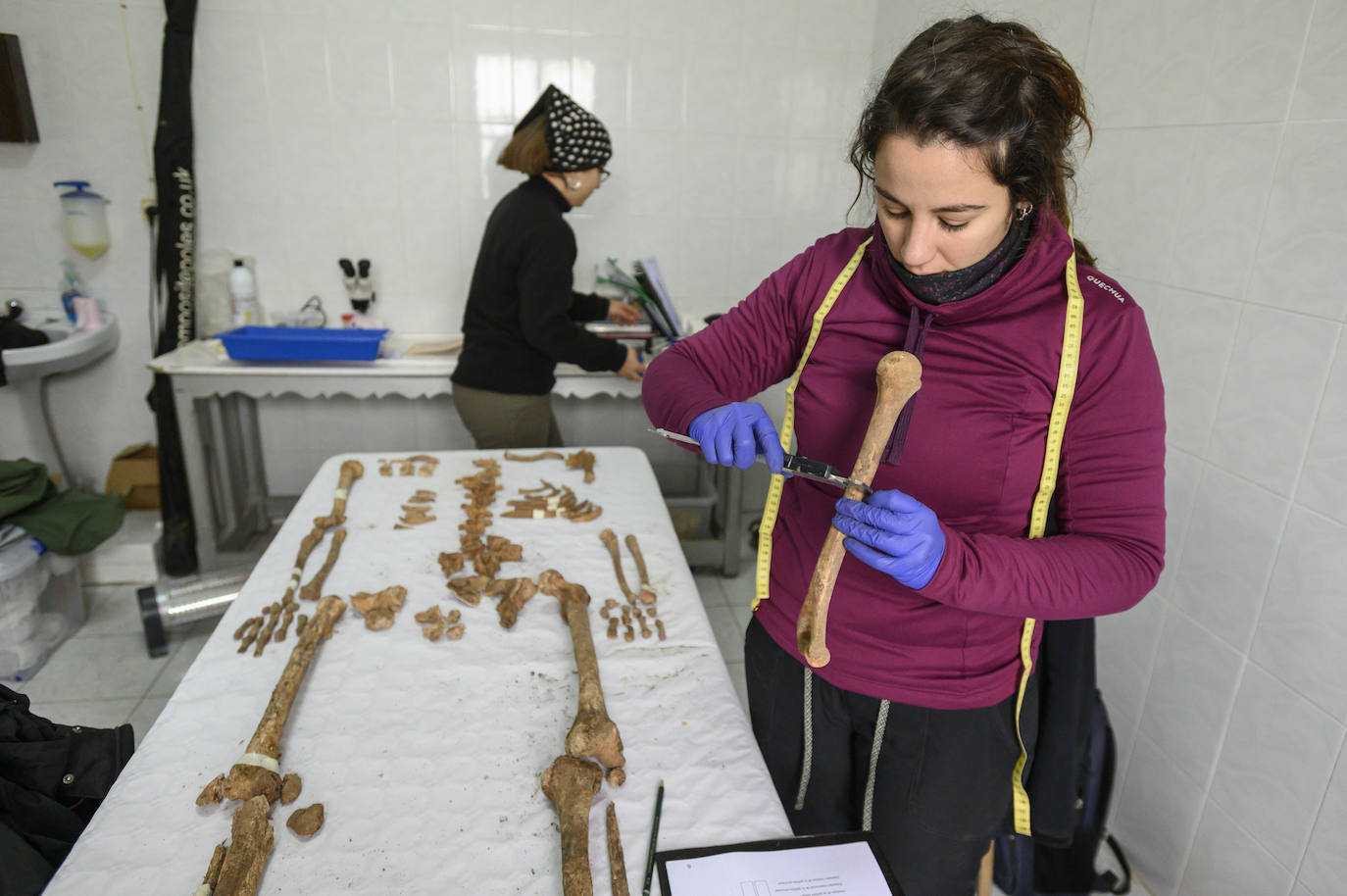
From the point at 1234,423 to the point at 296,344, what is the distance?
2.92m

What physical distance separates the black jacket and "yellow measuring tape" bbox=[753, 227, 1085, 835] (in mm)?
1103

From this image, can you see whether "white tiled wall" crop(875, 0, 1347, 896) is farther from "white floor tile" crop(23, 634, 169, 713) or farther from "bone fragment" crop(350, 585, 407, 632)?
"white floor tile" crop(23, 634, 169, 713)

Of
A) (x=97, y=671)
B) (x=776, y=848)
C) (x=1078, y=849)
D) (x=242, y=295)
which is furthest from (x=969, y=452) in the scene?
(x=242, y=295)

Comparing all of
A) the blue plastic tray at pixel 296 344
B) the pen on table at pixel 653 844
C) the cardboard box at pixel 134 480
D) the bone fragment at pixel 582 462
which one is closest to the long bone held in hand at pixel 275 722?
the pen on table at pixel 653 844

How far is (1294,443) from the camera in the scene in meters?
1.57

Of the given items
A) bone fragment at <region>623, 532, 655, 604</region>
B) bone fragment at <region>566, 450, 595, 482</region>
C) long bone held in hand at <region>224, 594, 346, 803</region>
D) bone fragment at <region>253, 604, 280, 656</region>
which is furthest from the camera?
bone fragment at <region>566, 450, 595, 482</region>

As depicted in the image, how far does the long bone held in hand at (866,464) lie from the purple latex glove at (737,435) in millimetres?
169

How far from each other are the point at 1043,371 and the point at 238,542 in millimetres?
3353

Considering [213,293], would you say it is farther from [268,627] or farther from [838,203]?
[838,203]

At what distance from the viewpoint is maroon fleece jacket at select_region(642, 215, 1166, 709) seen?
3.35ft

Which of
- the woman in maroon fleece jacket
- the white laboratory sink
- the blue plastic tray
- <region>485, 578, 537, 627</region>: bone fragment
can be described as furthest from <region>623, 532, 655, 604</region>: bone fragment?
the white laboratory sink

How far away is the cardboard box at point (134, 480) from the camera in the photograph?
3.39 metres

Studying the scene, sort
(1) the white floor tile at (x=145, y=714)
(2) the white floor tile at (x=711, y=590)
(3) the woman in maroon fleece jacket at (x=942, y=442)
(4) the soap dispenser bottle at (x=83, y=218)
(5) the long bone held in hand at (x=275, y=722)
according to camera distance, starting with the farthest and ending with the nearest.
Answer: (2) the white floor tile at (x=711, y=590), (4) the soap dispenser bottle at (x=83, y=218), (1) the white floor tile at (x=145, y=714), (5) the long bone held in hand at (x=275, y=722), (3) the woman in maroon fleece jacket at (x=942, y=442)

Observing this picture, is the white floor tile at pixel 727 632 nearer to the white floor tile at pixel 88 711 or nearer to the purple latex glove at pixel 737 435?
the purple latex glove at pixel 737 435
